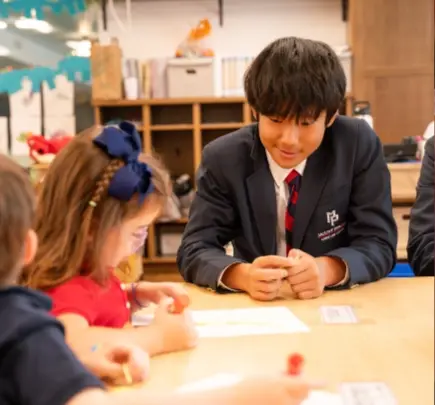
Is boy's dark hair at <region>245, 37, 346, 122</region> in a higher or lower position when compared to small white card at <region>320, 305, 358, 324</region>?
higher

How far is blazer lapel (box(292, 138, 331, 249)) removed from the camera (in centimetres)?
116

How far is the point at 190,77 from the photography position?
328 cm

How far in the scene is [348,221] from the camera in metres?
1.19

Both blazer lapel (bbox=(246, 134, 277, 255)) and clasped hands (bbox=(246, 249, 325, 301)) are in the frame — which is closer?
clasped hands (bbox=(246, 249, 325, 301))

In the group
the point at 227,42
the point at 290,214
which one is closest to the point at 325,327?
the point at 290,214

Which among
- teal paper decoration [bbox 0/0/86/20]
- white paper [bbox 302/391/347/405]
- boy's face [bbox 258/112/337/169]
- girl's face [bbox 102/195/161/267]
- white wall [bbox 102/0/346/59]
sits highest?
teal paper decoration [bbox 0/0/86/20]

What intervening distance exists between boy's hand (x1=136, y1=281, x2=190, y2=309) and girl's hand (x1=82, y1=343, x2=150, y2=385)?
0.81 feet

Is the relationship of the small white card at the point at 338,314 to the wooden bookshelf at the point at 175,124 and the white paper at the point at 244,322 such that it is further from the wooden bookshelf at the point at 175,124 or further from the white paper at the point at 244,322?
the wooden bookshelf at the point at 175,124

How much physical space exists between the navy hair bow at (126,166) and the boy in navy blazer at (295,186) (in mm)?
298

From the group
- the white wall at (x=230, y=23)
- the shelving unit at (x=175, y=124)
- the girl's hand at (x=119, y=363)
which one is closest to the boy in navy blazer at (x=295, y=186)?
the girl's hand at (x=119, y=363)

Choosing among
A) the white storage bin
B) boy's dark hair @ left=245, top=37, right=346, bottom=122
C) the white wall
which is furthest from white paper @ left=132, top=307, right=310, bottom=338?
the white wall

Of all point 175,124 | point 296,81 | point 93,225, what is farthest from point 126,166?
point 175,124

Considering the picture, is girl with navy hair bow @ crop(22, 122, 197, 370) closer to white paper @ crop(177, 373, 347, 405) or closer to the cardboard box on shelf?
white paper @ crop(177, 373, 347, 405)

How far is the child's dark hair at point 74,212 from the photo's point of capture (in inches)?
28.9
